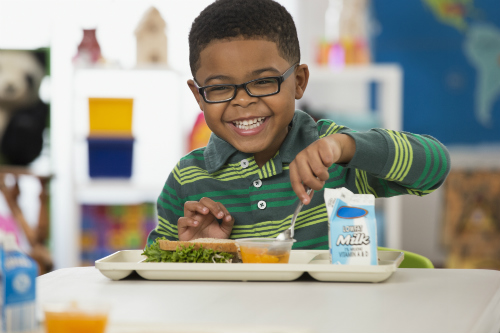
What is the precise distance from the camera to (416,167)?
3.86 feet

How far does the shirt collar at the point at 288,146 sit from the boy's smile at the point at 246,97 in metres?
0.03

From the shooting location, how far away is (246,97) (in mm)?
1290

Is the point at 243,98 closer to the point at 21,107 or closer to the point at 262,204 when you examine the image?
the point at 262,204

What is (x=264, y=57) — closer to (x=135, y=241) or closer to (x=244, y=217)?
(x=244, y=217)

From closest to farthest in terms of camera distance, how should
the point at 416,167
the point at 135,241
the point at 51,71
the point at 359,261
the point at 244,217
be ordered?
the point at 359,261, the point at 416,167, the point at 244,217, the point at 135,241, the point at 51,71

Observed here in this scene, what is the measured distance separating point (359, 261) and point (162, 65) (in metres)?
2.56

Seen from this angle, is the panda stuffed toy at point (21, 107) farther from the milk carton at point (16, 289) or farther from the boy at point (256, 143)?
the milk carton at point (16, 289)

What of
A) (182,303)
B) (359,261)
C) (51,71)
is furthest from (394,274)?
(51,71)

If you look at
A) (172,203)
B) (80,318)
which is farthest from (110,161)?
(80,318)

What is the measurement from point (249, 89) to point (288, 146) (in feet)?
0.58

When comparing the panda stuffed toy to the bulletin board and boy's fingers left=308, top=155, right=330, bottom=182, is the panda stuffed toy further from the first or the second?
boy's fingers left=308, top=155, right=330, bottom=182

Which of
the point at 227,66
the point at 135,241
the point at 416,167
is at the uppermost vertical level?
the point at 227,66

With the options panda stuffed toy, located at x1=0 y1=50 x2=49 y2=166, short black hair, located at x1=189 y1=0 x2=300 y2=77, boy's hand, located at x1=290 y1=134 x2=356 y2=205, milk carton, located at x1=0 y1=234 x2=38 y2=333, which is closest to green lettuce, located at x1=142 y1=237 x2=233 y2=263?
boy's hand, located at x1=290 y1=134 x2=356 y2=205

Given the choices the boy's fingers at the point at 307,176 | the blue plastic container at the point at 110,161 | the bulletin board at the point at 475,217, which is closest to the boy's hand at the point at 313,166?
the boy's fingers at the point at 307,176
